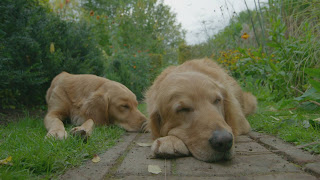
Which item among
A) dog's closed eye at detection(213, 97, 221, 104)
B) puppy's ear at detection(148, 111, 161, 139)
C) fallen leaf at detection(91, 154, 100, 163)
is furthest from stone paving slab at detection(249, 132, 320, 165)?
fallen leaf at detection(91, 154, 100, 163)

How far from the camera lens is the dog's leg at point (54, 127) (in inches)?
122

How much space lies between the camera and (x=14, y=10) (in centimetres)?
468

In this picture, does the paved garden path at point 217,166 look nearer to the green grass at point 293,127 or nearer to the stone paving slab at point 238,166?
the stone paving slab at point 238,166

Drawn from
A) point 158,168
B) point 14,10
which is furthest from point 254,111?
point 14,10

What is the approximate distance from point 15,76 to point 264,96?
17.0ft

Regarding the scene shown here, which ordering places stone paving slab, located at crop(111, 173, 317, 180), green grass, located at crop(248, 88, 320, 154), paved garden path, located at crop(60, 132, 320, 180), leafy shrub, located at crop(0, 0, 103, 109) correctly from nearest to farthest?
1. stone paving slab, located at crop(111, 173, 317, 180)
2. paved garden path, located at crop(60, 132, 320, 180)
3. green grass, located at crop(248, 88, 320, 154)
4. leafy shrub, located at crop(0, 0, 103, 109)

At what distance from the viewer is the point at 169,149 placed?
229cm

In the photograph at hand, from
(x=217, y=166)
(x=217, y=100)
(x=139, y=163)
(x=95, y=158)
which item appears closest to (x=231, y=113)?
(x=217, y=100)

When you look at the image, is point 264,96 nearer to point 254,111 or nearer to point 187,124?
point 254,111

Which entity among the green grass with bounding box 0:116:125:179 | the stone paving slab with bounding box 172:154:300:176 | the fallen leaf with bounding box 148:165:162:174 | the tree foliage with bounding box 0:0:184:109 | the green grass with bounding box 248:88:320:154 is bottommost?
the green grass with bounding box 248:88:320:154

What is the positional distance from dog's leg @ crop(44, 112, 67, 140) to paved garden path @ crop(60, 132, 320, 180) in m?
0.87

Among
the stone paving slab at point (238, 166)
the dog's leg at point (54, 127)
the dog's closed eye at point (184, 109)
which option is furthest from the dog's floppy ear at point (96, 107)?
the stone paving slab at point (238, 166)

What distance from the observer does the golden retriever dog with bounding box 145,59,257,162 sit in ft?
7.16

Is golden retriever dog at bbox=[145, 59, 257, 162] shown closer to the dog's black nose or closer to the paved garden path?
the dog's black nose
